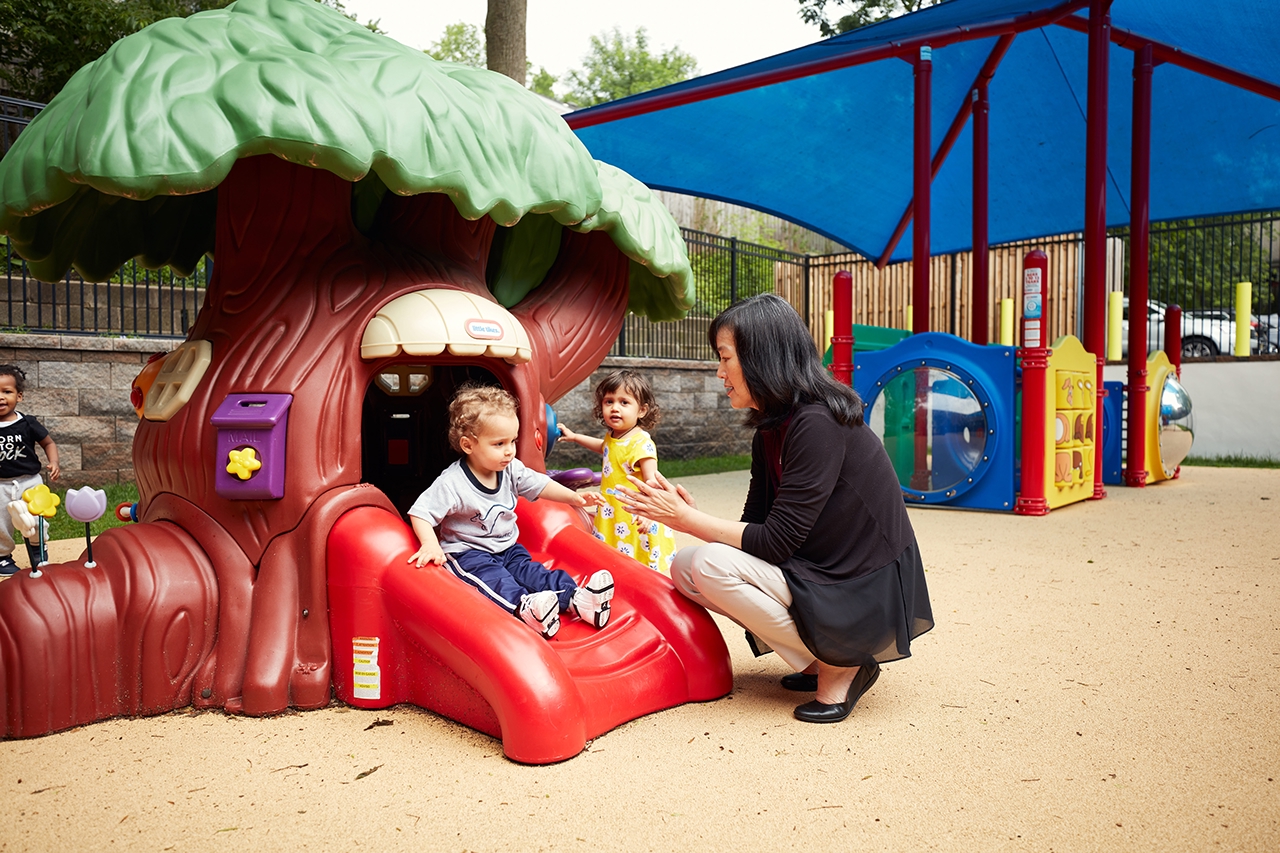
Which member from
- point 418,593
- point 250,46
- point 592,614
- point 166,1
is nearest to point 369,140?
point 250,46

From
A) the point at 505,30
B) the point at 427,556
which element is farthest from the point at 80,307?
the point at 427,556

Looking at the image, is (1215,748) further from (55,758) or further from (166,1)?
(166,1)

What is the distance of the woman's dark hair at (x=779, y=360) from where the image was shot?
2.70 m

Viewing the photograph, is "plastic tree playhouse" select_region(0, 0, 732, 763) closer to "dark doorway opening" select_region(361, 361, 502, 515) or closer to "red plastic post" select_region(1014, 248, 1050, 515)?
"dark doorway opening" select_region(361, 361, 502, 515)

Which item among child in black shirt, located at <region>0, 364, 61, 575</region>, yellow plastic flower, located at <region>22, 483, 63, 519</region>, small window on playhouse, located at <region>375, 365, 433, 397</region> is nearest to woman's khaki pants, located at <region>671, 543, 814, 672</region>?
yellow plastic flower, located at <region>22, 483, 63, 519</region>

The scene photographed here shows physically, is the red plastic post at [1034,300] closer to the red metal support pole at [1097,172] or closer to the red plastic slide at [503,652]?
the red metal support pole at [1097,172]

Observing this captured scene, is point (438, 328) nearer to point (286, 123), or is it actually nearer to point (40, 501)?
point (286, 123)

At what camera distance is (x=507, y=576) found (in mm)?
2943

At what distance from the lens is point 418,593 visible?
2670 millimetres

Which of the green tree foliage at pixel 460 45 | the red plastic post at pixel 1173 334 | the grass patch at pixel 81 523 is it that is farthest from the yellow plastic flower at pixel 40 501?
the green tree foliage at pixel 460 45

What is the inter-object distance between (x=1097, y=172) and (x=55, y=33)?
38.7 feet

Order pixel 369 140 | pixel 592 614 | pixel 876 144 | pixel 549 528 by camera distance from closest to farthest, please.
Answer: pixel 369 140 < pixel 592 614 < pixel 549 528 < pixel 876 144

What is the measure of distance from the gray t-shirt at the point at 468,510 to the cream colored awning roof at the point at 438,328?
38 cm

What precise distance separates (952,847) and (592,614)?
1234mm
